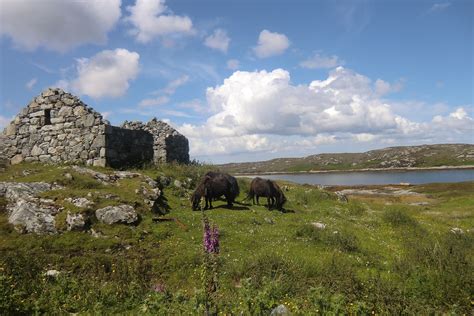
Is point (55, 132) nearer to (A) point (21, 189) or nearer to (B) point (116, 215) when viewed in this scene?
(A) point (21, 189)

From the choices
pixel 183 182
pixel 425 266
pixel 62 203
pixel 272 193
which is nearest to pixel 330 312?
pixel 425 266

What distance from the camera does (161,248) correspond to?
12.5 meters

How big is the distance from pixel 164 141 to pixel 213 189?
11.4 meters

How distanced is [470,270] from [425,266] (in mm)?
1907

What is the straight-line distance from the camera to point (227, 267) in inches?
418

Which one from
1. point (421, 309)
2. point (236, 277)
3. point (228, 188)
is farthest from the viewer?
point (228, 188)

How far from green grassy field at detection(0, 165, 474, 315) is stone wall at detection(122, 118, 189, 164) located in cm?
1078

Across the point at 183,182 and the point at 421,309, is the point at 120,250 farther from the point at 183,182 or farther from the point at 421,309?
the point at 183,182

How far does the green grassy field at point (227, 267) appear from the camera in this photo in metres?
7.33

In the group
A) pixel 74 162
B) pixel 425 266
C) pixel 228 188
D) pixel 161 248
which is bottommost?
pixel 425 266

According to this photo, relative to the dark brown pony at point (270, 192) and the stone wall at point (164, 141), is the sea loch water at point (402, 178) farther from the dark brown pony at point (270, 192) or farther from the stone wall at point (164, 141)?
the dark brown pony at point (270, 192)

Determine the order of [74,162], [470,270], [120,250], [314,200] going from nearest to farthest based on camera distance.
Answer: [470,270]
[120,250]
[74,162]
[314,200]

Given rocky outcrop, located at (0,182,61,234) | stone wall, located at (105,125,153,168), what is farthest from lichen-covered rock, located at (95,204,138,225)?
stone wall, located at (105,125,153,168)

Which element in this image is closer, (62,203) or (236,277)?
(236,277)
